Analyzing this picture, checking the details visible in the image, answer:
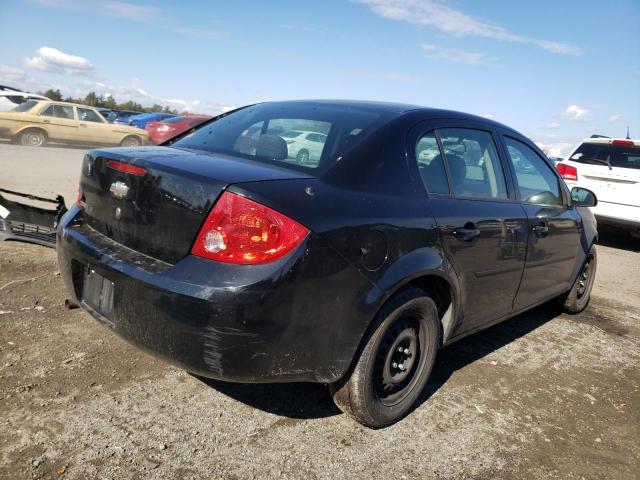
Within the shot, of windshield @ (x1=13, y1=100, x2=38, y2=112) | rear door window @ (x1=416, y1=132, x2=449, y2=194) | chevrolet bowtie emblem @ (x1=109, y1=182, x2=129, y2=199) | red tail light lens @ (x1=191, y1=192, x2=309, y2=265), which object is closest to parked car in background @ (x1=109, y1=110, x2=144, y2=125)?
windshield @ (x1=13, y1=100, x2=38, y2=112)

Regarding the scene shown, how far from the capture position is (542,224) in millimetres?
3674

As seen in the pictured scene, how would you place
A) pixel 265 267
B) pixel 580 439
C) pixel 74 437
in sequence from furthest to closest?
pixel 580 439 → pixel 74 437 → pixel 265 267

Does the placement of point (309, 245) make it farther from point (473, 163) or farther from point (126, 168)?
point (473, 163)

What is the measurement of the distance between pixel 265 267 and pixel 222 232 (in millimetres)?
229

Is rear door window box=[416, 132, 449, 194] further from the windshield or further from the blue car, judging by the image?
the blue car

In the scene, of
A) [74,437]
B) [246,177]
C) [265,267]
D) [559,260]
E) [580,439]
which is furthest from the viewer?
[559,260]

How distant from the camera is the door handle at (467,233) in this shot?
2826 millimetres

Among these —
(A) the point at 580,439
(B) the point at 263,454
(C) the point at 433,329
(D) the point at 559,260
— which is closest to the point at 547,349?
(D) the point at 559,260

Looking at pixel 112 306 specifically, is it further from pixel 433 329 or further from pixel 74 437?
pixel 433 329

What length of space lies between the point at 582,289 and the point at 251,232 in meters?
4.13

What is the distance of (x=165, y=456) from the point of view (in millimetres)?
2279

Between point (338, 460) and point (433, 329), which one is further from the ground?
point (433, 329)

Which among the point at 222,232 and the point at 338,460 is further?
the point at 338,460

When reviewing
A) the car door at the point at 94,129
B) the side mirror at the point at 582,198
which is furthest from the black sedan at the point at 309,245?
the car door at the point at 94,129
